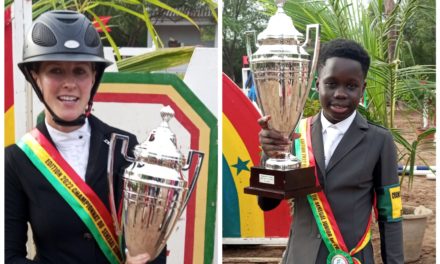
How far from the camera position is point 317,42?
5.30ft

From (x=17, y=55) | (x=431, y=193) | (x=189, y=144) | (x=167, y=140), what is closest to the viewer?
(x=167, y=140)

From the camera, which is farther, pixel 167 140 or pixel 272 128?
pixel 272 128

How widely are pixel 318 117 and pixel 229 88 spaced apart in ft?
4.74

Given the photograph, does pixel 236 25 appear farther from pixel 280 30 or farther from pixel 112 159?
pixel 112 159

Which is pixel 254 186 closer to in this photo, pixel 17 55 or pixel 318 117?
pixel 318 117

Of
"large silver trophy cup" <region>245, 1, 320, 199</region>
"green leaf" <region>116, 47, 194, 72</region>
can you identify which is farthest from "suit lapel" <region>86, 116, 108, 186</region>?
"green leaf" <region>116, 47, 194, 72</region>

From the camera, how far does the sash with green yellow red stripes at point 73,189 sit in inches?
61.2

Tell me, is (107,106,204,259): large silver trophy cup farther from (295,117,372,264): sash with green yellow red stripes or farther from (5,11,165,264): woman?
(295,117,372,264): sash with green yellow red stripes

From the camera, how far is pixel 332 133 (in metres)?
1.65

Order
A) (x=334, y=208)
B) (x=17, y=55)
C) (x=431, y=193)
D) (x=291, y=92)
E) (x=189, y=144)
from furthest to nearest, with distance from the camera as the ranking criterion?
(x=431, y=193), (x=189, y=144), (x=17, y=55), (x=291, y=92), (x=334, y=208)

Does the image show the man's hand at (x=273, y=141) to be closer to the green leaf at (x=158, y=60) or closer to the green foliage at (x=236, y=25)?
the green leaf at (x=158, y=60)

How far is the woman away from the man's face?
605 millimetres

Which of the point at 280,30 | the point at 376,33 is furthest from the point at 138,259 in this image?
the point at 376,33

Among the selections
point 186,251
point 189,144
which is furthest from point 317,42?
point 186,251
